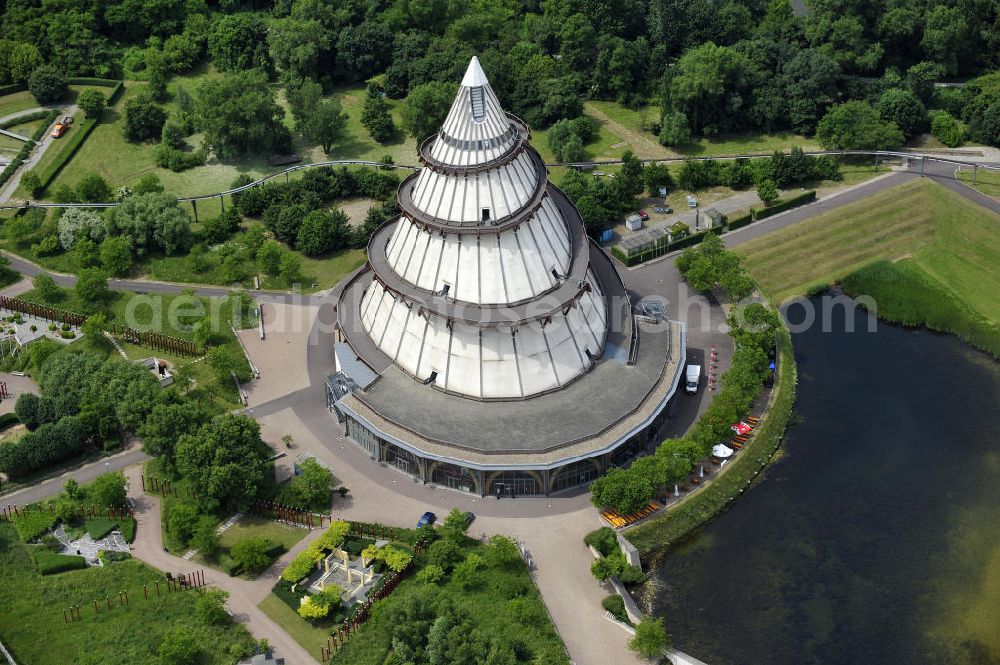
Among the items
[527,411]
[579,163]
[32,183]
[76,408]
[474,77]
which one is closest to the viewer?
→ [474,77]

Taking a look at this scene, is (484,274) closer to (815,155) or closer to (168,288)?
(168,288)

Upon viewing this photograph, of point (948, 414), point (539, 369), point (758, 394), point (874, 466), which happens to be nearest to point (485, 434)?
point (539, 369)

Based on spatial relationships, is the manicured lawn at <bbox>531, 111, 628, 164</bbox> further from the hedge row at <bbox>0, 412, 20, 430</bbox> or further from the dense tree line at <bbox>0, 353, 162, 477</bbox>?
the hedge row at <bbox>0, 412, 20, 430</bbox>

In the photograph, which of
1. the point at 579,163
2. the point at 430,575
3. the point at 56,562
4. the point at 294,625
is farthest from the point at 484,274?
the point at 579,163

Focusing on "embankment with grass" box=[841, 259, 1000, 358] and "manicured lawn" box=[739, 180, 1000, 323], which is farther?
"manicured lawn" box=[739, 180, 1000, 323]

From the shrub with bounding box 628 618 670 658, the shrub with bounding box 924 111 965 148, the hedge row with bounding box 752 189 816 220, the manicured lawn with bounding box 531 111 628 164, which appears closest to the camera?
the shrub with bounding box 628 618 670 658

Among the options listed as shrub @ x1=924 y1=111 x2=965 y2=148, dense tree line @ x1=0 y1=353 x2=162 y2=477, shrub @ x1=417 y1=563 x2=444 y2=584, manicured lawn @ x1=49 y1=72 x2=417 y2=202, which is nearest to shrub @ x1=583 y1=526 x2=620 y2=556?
shrub @ x1=417 y1=563 x2=444 y2=584

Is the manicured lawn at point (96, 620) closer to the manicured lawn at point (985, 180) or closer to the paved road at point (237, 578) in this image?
the paved road at point (237, 578)
